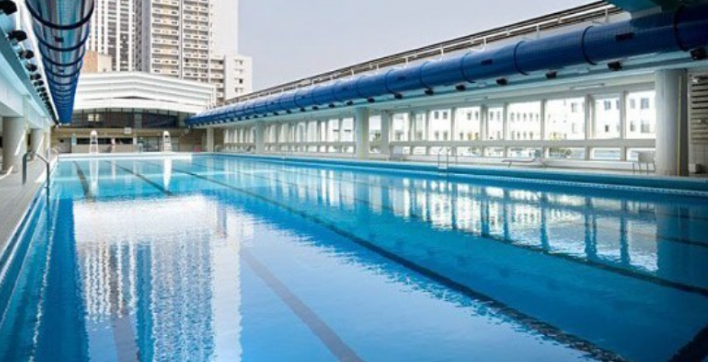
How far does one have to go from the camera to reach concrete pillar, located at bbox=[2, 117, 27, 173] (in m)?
13.1

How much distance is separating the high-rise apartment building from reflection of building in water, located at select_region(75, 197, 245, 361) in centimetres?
7564

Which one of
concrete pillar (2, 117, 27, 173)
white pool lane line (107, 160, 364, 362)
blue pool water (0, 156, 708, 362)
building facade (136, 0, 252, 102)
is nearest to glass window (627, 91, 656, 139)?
blue pool water (0, 156, 708, 362)

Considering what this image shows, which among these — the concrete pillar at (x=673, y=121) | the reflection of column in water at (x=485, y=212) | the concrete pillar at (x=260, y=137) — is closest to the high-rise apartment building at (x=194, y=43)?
the concrete pillar at (x=260, y=137)

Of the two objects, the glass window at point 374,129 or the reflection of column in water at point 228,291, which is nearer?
the reflection of column in water at point 228,291

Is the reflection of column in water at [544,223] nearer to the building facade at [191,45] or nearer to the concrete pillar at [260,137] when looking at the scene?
the concrete pillar at [260,137]

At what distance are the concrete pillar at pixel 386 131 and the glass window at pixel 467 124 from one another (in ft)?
11.1

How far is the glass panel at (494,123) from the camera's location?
15.7m

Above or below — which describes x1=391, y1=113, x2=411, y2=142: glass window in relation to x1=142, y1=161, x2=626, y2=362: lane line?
above

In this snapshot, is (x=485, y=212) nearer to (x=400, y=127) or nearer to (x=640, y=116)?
(x=640, y=116)

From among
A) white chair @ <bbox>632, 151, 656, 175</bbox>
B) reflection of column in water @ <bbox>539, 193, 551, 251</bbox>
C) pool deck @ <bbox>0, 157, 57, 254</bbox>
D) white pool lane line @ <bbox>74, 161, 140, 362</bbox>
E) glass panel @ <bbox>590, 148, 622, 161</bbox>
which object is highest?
glass panel @ <bbox>590, 148, 622, 161</bbox>

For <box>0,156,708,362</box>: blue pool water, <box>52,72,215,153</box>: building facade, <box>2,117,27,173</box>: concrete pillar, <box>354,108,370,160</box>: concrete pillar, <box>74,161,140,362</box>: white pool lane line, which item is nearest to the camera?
<box>74,161,140,362</box>: white pool lane line

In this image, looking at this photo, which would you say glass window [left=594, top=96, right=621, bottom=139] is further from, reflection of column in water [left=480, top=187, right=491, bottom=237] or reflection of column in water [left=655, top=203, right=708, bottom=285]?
reflection of column in water [left=655, top=203, right=708, bottom=285]

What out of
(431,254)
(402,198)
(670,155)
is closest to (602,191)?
(670,155)

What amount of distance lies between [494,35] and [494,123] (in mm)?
3117
